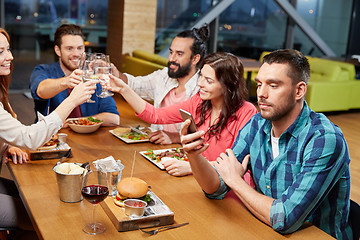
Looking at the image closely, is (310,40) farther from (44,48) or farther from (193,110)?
(193,110)

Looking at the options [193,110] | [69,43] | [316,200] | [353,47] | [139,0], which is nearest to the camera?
[316,200]

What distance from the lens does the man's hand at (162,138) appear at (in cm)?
248

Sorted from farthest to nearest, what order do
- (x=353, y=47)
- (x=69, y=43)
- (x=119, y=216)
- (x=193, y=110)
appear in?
(x=353, y=47), (x=69, y=43), (x=193, y=110), (x=119, y=216)

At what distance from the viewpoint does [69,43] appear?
2.99 metres

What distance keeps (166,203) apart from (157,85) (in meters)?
1.70

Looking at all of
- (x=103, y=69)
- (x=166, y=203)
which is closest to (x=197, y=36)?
(x=103, y=69)

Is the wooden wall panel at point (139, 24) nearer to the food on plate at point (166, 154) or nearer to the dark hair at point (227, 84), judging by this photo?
the dark hair at point (227, 84)

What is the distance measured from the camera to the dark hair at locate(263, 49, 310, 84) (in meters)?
1.71

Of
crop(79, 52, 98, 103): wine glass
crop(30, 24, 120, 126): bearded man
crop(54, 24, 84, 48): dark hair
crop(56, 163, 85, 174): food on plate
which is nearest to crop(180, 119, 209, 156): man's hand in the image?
crop(56, 163, 85, 174): food on plate

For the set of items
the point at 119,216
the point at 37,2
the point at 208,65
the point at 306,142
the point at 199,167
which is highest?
the point at 37,2

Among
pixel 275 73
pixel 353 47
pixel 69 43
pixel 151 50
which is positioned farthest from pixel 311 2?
pixel 275 73

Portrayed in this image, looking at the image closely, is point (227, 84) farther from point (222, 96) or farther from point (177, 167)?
point (177, 167)

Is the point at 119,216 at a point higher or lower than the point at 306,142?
lower

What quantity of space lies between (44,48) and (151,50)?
2093 millimetres
